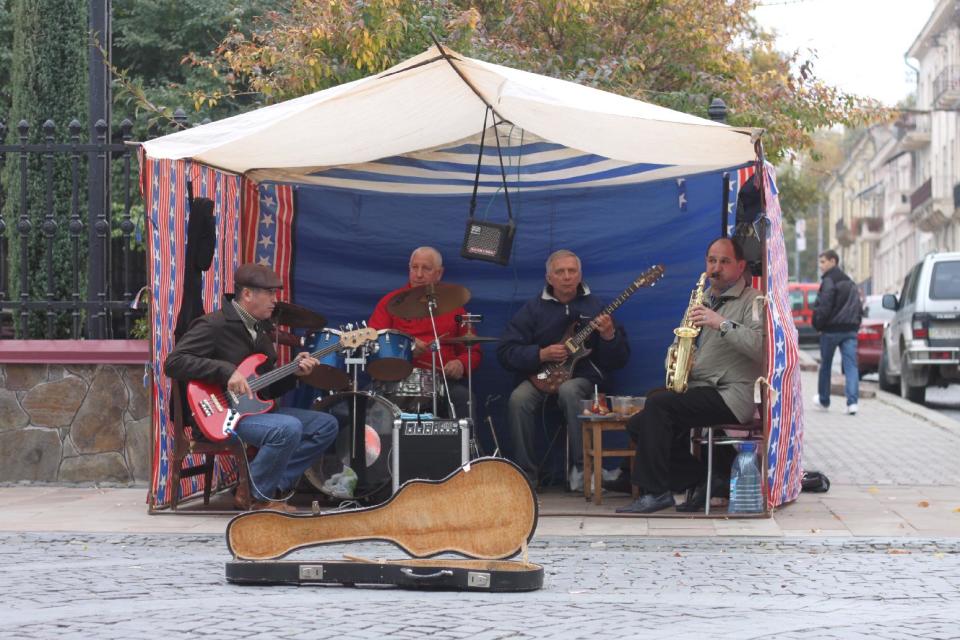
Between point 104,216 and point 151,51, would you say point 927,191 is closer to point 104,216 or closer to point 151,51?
point 151,51

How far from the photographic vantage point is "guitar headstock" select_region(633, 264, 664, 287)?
9672 millimetres

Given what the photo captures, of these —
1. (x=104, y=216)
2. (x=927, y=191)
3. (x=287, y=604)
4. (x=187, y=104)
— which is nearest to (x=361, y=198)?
(x=104, y=216)

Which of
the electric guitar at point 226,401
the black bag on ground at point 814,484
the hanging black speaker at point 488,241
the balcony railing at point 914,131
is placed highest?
the balcony railing at point 914,131

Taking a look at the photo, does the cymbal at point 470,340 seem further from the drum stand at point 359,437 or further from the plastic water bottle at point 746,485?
the plastic water bottle at point 746,485

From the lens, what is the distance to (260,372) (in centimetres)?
879

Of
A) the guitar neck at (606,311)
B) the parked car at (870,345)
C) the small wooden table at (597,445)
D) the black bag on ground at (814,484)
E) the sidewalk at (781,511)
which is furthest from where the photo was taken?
the parked car at (870,345)

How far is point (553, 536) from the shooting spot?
26.3ft

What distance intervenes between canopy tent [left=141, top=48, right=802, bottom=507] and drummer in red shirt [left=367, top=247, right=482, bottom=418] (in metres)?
0.69

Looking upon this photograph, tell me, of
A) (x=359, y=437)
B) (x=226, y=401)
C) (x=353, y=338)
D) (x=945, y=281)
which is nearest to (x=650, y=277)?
(x=353, y=338)

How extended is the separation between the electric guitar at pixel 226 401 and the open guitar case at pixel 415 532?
2.32 m

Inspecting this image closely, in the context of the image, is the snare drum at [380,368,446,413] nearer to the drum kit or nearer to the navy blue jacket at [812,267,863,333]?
the drum kit

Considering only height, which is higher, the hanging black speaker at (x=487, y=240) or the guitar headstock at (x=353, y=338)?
the hanging black speaker at (x=487, y=240)

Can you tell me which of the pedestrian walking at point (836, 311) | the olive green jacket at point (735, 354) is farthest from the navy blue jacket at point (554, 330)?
the pedestrian walking at point (836, 311)

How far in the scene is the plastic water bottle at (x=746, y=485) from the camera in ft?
28.5
